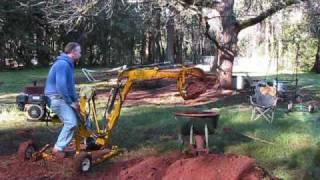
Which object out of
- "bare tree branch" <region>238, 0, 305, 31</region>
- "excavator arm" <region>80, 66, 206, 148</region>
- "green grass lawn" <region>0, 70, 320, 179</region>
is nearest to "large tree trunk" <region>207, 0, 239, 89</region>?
"bare tree branch" <region>238, 0, 305, 31</region>

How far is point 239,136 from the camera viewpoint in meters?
10.0

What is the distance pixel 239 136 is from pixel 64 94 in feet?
12.1

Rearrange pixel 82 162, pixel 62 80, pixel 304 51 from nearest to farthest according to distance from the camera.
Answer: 1. pixel 82 162
2. pixel 62 80
3. pixel 304 51

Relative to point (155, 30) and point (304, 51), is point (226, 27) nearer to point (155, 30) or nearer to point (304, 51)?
point (155, 30)

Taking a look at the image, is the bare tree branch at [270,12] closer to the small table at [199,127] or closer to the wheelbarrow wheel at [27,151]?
the small table at [199,127]

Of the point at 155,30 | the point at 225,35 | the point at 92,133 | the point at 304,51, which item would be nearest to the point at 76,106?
the point at 92,133

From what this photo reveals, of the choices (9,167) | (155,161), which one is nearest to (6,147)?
(9,167)

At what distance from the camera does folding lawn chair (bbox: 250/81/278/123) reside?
39.1 feet

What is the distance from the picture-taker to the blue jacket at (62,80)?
7605 millimetres

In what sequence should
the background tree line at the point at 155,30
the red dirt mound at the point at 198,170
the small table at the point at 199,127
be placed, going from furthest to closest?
the background tree line at the point at 155,30 → the small table at the point at 199,127 → the red dirt mound at the point at 198,170

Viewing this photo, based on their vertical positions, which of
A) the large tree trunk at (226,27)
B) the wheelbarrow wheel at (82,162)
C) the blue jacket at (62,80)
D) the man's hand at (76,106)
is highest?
the large tree trunk at (226,27)

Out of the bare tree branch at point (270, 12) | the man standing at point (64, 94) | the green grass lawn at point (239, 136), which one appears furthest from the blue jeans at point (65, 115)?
the bare tree branch at point (270, 12)

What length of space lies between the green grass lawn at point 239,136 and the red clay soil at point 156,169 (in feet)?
3.30

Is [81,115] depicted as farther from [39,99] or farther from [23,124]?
[23,124]
